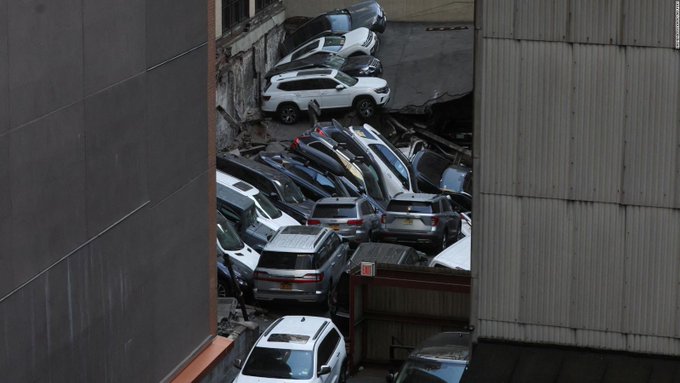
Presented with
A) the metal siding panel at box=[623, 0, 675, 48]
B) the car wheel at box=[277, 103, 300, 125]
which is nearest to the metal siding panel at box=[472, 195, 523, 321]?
the metal siding panel at box=[623, 0, 675, 48]

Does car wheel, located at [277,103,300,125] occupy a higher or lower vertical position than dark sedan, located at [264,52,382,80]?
lower

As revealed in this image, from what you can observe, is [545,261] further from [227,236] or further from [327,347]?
[227,236]

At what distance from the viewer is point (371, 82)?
35625 mm

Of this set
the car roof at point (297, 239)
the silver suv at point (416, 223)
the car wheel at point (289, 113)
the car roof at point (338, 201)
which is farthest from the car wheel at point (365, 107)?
the car roof at point (297, 239)

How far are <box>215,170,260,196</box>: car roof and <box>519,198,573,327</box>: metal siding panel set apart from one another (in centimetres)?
1405

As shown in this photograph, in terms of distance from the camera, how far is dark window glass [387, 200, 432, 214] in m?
27.0

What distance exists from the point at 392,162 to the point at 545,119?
18.7m

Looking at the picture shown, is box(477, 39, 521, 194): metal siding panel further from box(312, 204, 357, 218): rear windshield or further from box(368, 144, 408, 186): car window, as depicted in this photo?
box(368, 144, 408, 186): car window

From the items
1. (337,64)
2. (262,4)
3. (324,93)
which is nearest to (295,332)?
(324,93)

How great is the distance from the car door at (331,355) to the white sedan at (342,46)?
20.8 metres

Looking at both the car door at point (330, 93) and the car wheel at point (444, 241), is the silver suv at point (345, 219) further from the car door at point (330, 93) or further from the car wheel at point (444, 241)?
the car door at point (330, 93)

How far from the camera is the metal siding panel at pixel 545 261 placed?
12383 millimetres

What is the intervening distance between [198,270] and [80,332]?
13.9 feet

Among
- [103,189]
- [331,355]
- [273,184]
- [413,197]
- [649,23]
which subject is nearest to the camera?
[649,23]
